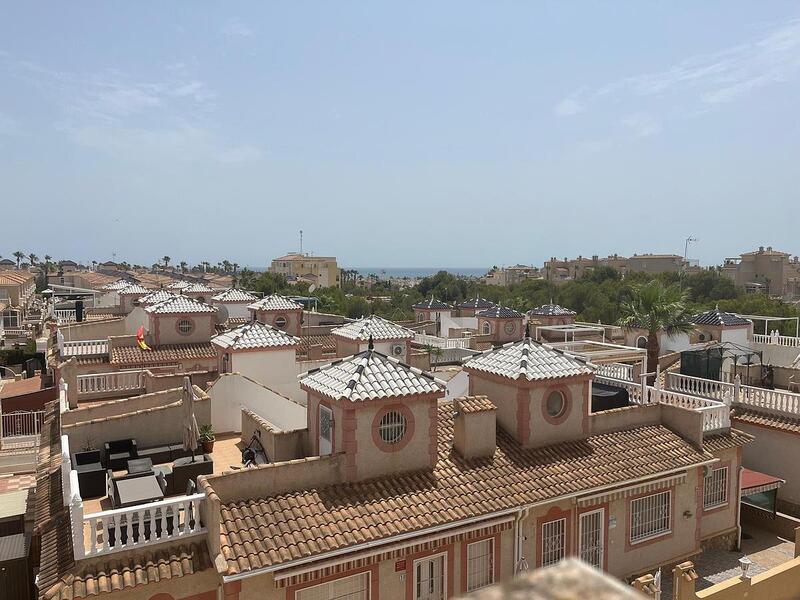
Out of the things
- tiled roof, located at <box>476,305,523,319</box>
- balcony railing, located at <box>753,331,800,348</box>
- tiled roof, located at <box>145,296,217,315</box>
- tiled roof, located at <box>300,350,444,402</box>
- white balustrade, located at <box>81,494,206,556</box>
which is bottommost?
white balustrade, located at <box>81,494,206,556</box>

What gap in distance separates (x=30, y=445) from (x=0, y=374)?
76.9ft

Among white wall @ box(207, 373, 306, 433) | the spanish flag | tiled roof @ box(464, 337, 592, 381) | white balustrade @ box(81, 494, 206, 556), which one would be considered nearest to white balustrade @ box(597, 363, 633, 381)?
tiled roof @ box(464, 337, 592, 381)

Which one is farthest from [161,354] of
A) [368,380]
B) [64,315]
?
[64,315]

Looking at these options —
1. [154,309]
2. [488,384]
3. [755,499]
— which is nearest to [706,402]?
[755,499]

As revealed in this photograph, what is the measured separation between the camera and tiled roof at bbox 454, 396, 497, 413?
14.2 metres

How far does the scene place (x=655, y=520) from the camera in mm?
15930

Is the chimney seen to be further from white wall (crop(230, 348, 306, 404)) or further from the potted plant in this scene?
white wall (crop(230, 348, 306, 404))

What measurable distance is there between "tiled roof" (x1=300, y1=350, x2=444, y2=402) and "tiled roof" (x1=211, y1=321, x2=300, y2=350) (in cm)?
954

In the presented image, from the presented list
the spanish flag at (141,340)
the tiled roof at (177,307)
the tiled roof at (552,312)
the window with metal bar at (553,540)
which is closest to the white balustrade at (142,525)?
the window with metal bar at (553,540)

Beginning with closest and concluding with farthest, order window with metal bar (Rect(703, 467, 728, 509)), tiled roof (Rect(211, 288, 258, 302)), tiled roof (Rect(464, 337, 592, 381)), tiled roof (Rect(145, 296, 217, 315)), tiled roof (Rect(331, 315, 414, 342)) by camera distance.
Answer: tiled roof (Rect(464, 337, 592, 381))
window with metal bar (Rect(703, 467, 728, 509))
tiled roof (Rect(331, 315, 414, 342))
tiled roof (Rect(145, 296, 217, 315))
tiled roof (Rect(211, 288, 258, 302))

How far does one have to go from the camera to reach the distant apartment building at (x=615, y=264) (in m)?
161

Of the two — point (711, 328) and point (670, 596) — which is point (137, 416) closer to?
point (670, 596)

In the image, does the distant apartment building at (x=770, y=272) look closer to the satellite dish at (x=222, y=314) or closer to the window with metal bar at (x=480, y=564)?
the satellite dish at (x=222, y=314)

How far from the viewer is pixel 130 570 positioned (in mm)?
9992
